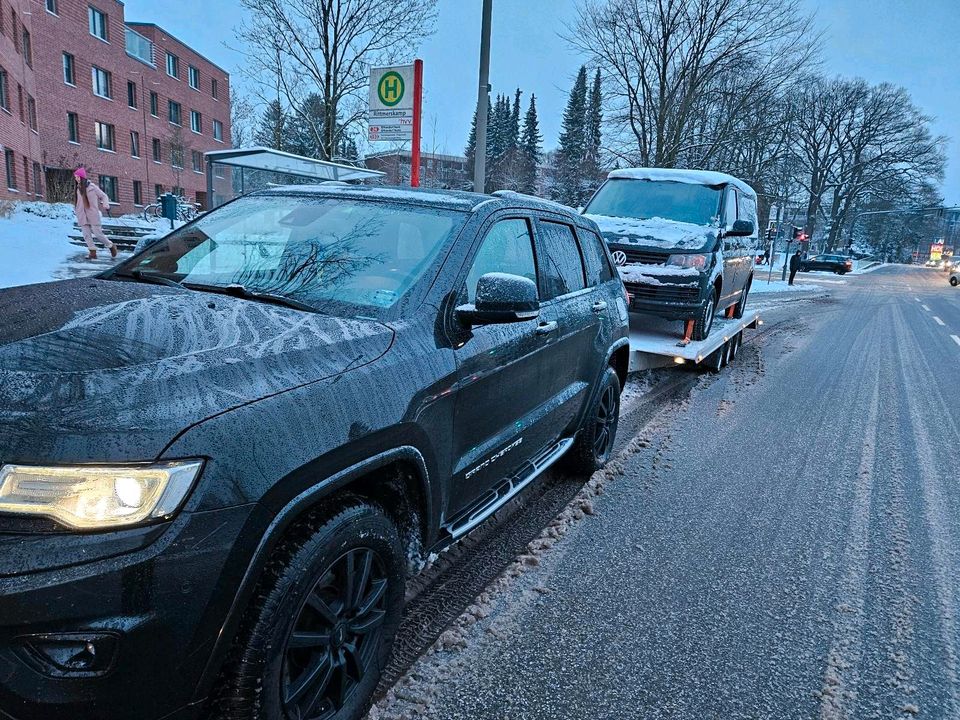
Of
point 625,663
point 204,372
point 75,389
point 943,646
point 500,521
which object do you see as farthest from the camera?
point 500,521

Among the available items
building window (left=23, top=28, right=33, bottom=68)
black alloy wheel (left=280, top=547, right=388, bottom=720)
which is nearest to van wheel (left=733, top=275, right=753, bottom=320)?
black alloy wheel (left=280, top=547, right=388, bottom=720)

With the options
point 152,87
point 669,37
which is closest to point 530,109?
point 152,87

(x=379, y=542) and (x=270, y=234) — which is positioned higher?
(x=270, y=234)

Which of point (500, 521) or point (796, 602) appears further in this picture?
point (500, 521)

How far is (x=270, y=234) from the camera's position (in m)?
3.08

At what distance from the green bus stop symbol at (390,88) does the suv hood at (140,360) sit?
8442mm

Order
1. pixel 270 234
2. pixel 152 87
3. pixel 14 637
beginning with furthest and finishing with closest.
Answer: pixel 152 87 < pixel 270 234 < pixel 14 637

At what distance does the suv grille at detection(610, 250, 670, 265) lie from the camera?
759cm

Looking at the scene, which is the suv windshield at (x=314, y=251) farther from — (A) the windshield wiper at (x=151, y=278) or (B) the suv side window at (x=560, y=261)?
(B) the suv side window at (x=560, y=261)

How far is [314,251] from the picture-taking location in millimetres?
2852

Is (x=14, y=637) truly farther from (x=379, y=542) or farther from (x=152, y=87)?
(x=152, y=87)

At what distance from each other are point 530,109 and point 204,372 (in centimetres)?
8185

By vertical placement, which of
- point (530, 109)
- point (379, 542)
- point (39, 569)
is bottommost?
point (379, 542)

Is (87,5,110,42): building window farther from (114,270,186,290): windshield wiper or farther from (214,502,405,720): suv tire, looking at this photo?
(214,502,405,720): suv tire
